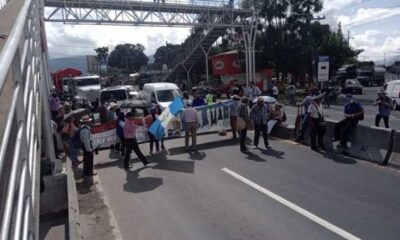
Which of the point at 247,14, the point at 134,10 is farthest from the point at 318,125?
the point at 247,14

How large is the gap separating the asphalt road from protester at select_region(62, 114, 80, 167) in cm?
70

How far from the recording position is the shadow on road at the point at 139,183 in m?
9.77

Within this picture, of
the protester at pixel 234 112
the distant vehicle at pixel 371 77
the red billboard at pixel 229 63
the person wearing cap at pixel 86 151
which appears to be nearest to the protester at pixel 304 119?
the protester at pixel 234 112

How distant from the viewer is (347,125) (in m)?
12.4

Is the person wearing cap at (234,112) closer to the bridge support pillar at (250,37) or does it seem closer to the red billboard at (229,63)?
the bridge support pillar at (250,37)

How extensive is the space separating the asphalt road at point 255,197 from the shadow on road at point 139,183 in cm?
2

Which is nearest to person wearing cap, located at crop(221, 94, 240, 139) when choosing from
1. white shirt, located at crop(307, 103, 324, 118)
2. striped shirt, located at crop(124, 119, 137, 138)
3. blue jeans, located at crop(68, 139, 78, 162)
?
white shirt, located at crop(307, 103, 324, 118)

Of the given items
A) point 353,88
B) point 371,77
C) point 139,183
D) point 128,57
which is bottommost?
point 353,88

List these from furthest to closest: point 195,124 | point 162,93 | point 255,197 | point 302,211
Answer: point 162,93
point 195,124
point 255,197
point 302,211

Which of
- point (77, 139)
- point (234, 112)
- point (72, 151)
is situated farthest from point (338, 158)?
point (72, 151)

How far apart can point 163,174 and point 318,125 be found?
488 cm

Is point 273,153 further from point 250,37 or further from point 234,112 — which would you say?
point 250,37

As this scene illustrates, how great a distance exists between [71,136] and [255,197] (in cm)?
621

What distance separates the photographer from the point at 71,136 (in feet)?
40.9
